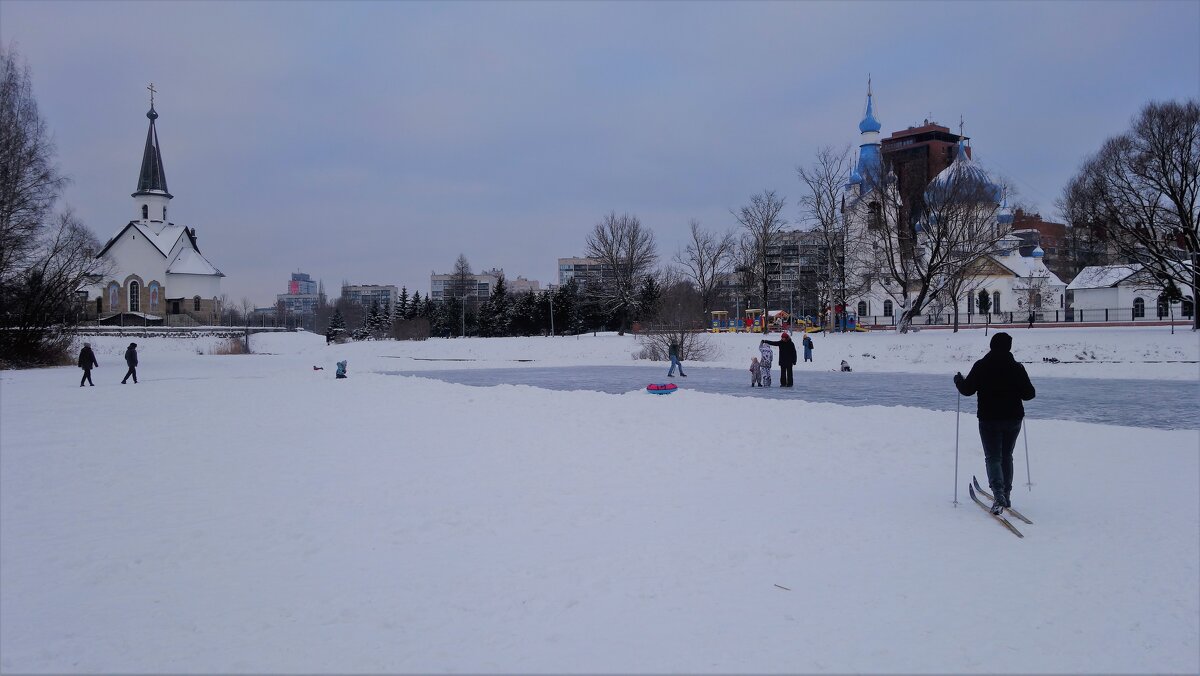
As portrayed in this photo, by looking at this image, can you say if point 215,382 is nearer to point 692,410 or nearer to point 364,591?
point 692,410

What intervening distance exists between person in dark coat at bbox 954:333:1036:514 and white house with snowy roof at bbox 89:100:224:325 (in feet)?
259

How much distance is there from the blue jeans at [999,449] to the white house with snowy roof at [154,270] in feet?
259

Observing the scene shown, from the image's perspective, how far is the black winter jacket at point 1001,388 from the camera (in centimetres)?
756

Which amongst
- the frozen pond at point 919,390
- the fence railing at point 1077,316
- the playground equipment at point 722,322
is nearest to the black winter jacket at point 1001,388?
the frozen pond at point 919,390

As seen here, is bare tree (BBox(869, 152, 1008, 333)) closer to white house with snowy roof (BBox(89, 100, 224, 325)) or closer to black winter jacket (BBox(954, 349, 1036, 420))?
black winter jacket (BBox(954, 349, 1036, 420))

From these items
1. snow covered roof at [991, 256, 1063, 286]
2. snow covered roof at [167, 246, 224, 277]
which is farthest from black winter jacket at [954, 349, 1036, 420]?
snow covered roof at [167, 246, 224, 277]

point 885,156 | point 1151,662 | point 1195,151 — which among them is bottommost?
point 1151,662

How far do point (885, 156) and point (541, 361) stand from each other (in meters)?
26.9

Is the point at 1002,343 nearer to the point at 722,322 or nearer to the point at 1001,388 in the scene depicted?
the point at 1001,388

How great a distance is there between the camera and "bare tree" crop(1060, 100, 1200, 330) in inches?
1393

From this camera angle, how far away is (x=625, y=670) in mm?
4473

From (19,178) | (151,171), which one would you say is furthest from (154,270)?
(19,178)

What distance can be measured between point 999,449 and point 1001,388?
66cm

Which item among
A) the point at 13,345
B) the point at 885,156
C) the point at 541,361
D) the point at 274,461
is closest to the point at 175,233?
the point at 13,345
